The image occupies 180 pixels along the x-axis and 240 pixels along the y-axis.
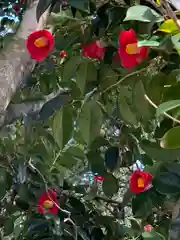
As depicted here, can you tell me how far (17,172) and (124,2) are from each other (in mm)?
442

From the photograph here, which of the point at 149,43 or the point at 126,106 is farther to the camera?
the point at 126,106

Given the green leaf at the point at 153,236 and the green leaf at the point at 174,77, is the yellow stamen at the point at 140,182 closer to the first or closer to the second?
the green leaf at the point at 153,236

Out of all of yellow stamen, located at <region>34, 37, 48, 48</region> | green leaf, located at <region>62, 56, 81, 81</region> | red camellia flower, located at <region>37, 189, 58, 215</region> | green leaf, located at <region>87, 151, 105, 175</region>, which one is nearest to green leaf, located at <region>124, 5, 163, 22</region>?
yellow stamen, located at <region>34, 37, 48, 48</region>

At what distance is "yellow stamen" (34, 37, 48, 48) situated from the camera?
64cm

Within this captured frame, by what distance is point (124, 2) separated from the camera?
2.31 ft

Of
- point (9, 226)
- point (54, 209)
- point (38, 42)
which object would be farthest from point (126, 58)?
point (9, 226)

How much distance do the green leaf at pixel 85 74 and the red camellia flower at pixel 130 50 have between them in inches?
4.8

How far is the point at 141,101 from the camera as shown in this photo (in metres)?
0.61

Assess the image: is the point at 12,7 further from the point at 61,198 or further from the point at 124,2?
the point at 124,2

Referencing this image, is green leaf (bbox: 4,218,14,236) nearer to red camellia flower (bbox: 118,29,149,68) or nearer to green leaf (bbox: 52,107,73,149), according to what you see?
green leaf (bbox: 52,107,73,149)

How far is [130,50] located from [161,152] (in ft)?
0.47

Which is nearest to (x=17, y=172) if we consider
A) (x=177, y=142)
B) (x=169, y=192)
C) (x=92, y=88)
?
(x=92, y=88)

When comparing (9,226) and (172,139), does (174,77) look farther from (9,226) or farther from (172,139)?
(9,226)

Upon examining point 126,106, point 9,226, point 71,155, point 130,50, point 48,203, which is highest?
point 130,50
